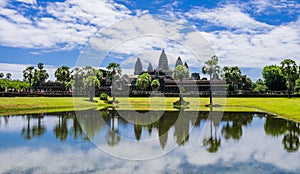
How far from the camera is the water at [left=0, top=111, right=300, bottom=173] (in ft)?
47.4

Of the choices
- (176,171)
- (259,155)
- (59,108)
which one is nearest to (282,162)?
(259,155)

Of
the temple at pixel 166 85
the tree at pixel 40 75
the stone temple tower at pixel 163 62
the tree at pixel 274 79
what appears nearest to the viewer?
the temple at pixel 166 85

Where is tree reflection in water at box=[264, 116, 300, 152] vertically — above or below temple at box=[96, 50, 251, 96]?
below

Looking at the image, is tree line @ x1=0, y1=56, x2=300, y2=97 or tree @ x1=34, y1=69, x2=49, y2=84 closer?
tree line @ x1=0, y1=56, x2=300, y2=97

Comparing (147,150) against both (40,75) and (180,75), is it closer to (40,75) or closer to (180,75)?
(180,75)

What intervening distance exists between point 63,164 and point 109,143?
5.88m

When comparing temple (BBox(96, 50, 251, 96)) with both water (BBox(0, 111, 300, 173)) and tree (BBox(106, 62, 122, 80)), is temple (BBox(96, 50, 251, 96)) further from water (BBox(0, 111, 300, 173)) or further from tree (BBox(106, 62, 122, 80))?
water (BBox(0, 111, 300, 173))

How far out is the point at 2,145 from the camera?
19141mm

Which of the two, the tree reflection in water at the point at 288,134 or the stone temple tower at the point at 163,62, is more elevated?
the stone temple tower at the point at 163,62

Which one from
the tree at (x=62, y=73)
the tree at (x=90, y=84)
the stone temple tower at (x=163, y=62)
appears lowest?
the tree at (x=90, y=84)

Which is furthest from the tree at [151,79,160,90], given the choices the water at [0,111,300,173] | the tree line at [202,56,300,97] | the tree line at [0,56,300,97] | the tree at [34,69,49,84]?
the water at [0,111,300,173]

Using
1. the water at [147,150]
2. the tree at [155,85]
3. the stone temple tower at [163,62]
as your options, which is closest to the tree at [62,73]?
the tree at [155,85]

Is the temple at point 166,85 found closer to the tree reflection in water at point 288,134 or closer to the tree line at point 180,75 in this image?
the tree line at point 180,75

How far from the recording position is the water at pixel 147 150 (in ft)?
47.4
